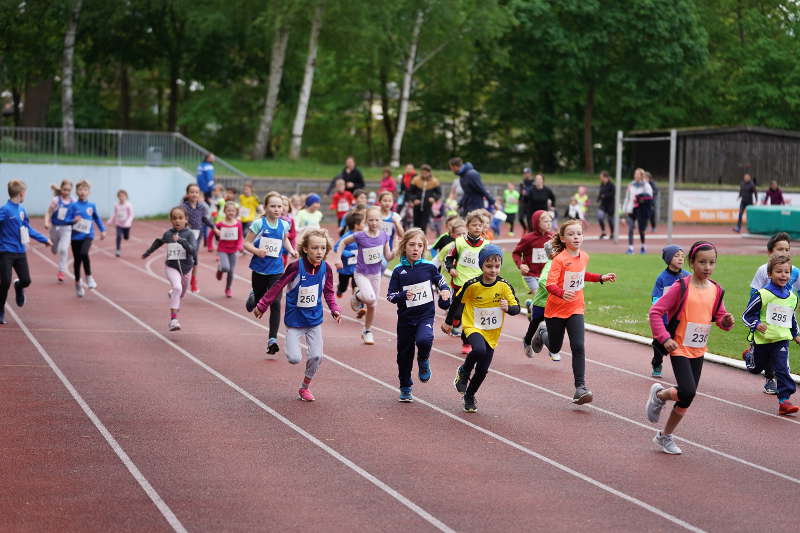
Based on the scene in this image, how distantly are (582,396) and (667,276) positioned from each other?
2.23 m

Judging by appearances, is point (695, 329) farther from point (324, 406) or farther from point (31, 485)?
point (31, 485)

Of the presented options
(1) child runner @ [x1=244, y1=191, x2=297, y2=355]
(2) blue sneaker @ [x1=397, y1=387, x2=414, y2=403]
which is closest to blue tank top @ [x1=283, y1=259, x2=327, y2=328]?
(2) blue sneaker @ [x1=397, y1=387, x2=414, y2=403]

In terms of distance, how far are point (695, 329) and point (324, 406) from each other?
339 centimetres

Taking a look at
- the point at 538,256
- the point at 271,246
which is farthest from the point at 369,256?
the point at 538,256

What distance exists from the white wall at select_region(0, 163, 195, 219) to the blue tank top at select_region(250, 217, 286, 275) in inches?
994

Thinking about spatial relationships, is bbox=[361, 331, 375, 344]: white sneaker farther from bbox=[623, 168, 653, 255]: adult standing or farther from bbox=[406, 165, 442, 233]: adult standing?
bbox=[623, 168, 653, 255]: adult standing

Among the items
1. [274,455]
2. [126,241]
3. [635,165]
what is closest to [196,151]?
[126,241]

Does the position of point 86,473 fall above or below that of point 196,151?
below

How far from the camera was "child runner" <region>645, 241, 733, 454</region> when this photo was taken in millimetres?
8648

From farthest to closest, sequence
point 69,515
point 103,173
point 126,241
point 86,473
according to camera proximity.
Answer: point 103,173, point 126,241, point 86,473, point 69,515

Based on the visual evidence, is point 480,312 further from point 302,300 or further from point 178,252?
point 178,252

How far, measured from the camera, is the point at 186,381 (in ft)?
37.6

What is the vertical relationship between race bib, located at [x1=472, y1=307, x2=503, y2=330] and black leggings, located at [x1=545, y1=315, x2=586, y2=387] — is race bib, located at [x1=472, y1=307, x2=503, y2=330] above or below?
above

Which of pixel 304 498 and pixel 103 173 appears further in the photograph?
pixel 103 173
